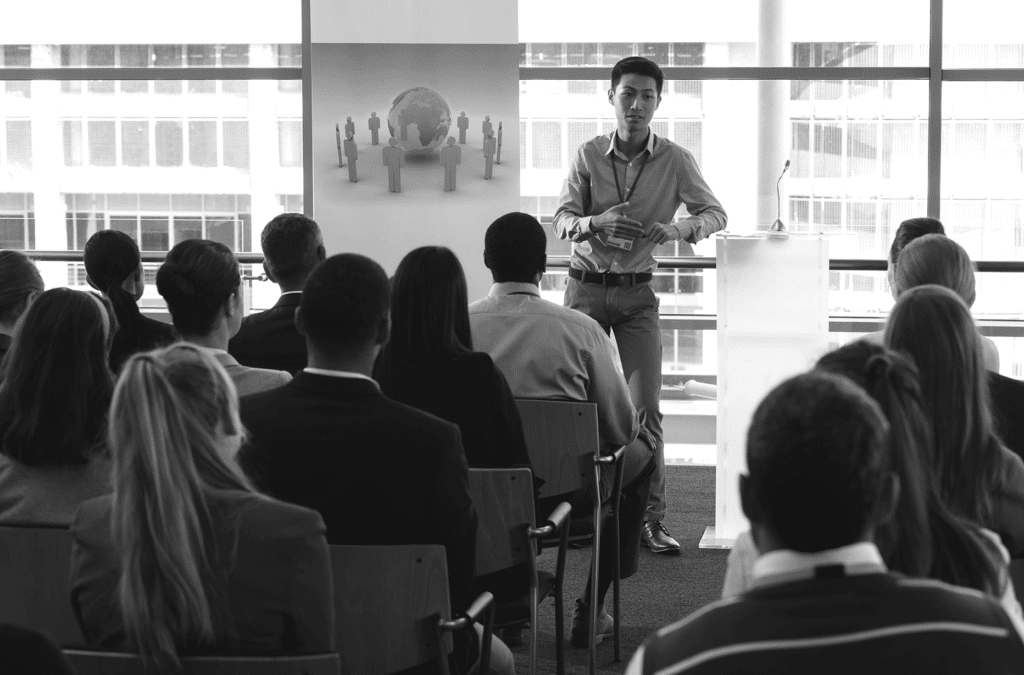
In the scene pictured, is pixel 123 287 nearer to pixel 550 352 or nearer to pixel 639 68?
pixel 550 352

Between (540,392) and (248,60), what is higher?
(248,60)

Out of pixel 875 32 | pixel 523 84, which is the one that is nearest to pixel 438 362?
pixel 523 84

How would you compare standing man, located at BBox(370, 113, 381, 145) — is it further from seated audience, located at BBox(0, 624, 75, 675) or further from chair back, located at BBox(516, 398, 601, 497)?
seated audience, located at BBox(0, 624, 75, 675)

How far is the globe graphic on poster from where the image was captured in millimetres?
6480

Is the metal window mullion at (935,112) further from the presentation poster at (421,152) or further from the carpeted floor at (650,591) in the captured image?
the carpeted floor at (650,591)

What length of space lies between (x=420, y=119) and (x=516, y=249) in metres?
3.07

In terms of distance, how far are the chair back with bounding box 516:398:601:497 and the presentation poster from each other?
3.29 meters

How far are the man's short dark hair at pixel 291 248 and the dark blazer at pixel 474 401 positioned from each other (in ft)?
3.63

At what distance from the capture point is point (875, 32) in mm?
7188

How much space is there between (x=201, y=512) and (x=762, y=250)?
3226mm

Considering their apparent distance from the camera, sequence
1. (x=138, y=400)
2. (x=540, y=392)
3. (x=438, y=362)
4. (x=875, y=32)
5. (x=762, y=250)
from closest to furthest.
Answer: (x=138, y=400)
(x=438, y=362)
(x=540, y=392)
(x=762, y=250)
(x=875, y=32)

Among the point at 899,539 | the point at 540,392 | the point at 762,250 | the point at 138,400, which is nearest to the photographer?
the point at 899,539

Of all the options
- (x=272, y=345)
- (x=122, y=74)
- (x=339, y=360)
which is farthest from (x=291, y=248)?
(x=122, y=74)

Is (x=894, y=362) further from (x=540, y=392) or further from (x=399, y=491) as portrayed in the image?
(x=540, y=392)
